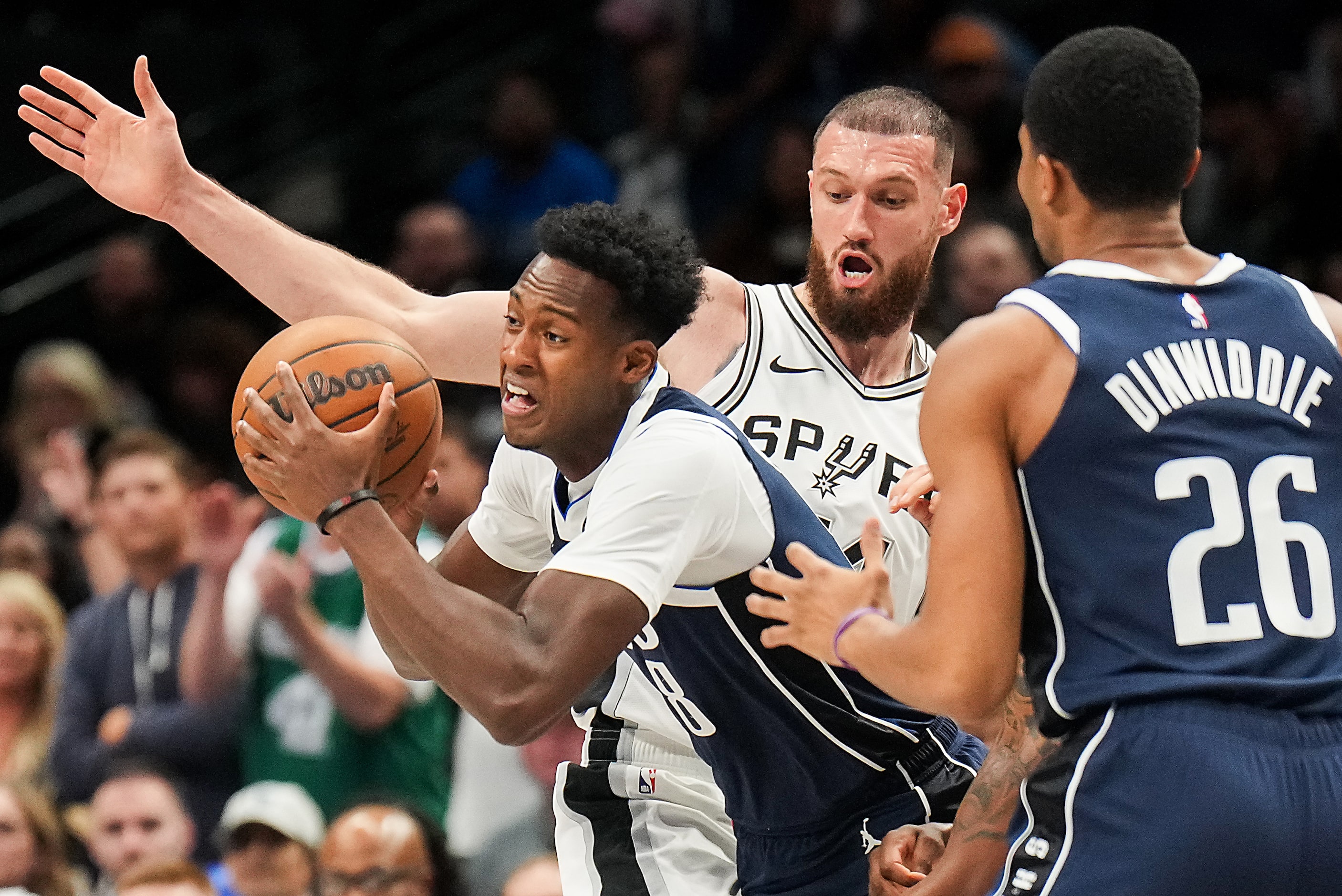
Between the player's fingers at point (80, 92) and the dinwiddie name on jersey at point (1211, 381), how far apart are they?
275 centimetres

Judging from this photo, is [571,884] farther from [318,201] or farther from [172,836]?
[318,201]

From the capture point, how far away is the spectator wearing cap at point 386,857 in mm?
5574

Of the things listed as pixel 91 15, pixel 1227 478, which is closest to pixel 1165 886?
pixel 1227 478

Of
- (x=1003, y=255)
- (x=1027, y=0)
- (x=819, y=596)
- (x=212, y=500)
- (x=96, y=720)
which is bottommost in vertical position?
(x=819, y=596)

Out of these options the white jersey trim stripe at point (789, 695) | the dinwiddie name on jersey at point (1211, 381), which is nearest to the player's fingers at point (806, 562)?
the white jersey trim stripe at point (789, 695)

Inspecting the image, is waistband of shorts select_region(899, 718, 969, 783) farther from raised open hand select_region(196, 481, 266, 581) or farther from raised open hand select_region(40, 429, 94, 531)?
raised open hand select_region(40, 429, 94, 531)

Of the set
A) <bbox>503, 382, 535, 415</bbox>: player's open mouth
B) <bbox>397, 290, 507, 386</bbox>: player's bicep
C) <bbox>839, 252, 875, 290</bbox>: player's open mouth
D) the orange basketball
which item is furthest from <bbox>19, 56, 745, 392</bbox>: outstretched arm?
<bbox>503, 382, 535, 415</bbox>: player's open mouth

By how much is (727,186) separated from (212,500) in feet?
12.7

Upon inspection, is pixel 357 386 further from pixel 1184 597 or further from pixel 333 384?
pixel 1184 597

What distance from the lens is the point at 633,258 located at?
361 cm

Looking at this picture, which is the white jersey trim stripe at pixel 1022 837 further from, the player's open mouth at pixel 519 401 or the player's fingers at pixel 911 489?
the player's open mouth at pixel 519 401

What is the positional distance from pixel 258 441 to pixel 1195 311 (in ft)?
5.65

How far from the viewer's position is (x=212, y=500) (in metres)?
6.35

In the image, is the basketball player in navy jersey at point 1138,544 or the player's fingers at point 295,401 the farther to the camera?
the player's fingers at point 295,401
